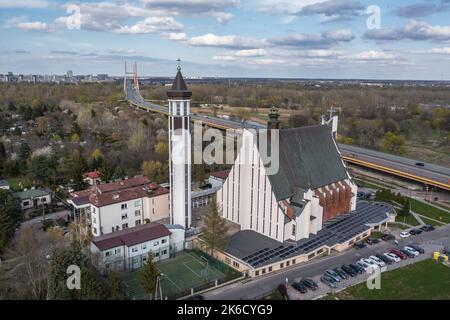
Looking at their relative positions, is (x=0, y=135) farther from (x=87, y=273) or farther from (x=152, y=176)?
(x=87, y=273)

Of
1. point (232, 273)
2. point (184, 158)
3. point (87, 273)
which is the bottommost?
point (232, 273)

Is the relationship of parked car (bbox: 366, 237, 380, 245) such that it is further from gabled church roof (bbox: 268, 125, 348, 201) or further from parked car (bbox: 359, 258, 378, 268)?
gabled church roof (bbox: 268, 125, 348, 201)

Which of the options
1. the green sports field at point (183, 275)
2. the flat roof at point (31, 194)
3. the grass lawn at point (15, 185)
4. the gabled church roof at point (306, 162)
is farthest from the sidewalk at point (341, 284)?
the grass lawn at point (15, 185)

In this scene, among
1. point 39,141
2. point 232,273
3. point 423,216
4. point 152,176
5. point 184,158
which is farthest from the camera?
point 39,141

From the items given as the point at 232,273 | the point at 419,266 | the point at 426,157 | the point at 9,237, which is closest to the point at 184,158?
the point at 232,273

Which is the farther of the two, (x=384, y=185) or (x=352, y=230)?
(x=384, y=185)

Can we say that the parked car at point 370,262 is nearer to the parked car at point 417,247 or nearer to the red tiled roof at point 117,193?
the parked car at point 417,247

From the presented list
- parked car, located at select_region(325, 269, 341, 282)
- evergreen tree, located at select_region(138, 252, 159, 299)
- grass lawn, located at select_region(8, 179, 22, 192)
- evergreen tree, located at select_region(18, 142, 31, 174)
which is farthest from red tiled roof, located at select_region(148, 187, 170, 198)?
evergreen tree, located at select_region(18, 142, 31, 174)
